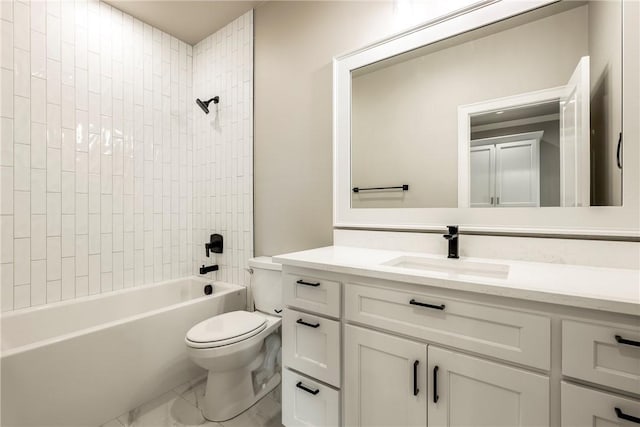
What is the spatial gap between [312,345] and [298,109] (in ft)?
4.74

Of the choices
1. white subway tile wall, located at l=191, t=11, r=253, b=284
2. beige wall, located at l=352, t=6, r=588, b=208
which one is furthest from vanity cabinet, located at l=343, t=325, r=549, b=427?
white subway tile wall, located at l=191, t=11, r=253, b=284

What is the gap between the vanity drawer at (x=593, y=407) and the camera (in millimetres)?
677

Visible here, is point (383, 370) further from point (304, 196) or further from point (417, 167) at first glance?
point (304, 196)

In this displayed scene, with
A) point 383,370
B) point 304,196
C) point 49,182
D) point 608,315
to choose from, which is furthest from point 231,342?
point 49,182

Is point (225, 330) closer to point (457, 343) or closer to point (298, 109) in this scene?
point (457, 343)

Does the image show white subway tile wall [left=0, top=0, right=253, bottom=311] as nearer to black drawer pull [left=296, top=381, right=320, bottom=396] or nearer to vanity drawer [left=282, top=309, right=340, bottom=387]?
vanity drawer [left=282, top=309, right=340, bottom=387]

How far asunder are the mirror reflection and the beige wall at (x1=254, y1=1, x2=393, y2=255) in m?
0.22

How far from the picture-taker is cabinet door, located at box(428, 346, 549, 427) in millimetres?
777

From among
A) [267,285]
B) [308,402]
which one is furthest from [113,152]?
[308,402]

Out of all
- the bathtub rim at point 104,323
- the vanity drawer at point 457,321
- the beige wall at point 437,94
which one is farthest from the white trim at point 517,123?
the bathtub rim at point 104,323

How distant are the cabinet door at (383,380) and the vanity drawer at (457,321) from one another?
6 centimetres

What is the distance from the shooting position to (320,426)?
118cm

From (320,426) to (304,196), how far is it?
4.03 feet

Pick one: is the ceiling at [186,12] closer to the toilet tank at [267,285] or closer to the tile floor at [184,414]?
the toilet tank at [267,285]
